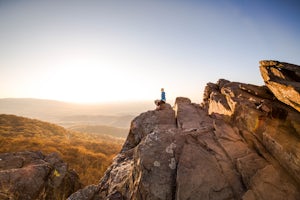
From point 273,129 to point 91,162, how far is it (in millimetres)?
36858

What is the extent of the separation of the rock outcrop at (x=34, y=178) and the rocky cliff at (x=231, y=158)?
624cm

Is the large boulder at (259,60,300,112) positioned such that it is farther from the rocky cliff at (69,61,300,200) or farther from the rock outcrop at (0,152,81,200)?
the rock outcrop at (0,152,81,200)

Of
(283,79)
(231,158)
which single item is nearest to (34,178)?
(231,158)

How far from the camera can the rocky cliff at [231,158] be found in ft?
34.0

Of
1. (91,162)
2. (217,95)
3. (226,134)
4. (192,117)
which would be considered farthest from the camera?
(91,162)

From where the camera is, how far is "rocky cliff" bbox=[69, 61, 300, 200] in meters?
10.4

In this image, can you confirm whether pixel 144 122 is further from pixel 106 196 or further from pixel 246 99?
pixel 246 99

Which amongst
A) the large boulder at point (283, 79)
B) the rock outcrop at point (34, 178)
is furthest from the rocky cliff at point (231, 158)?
the rock outcrop at point (34, 178)

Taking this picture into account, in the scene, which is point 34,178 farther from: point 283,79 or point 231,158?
point 283,79

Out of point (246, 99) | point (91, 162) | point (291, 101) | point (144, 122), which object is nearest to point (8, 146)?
point (91, 162)

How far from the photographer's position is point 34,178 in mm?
17484

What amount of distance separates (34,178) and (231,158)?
17877 mm

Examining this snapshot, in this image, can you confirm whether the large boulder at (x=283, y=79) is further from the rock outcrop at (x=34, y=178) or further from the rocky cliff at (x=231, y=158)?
the rock outcrop at (x=34, y=178)

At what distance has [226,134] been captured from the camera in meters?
14.4
